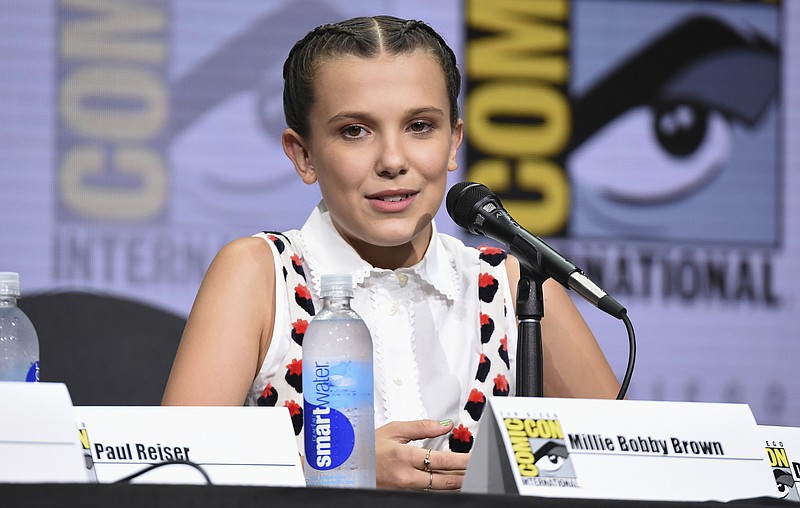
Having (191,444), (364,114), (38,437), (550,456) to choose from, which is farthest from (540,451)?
(364,114)

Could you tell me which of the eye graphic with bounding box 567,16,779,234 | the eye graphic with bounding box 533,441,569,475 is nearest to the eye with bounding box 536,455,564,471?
the eye graphic with bounding box 533,441,569,475

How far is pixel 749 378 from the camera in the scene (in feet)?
10.2

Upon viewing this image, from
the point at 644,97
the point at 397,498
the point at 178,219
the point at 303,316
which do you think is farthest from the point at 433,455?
the point at 644,97

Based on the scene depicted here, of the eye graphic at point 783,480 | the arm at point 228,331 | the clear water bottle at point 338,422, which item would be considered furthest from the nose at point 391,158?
the eye graphic at point 783,480

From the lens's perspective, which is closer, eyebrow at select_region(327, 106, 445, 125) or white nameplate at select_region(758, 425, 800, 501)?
white nameplate at select_region(758, 425, 800, 501)

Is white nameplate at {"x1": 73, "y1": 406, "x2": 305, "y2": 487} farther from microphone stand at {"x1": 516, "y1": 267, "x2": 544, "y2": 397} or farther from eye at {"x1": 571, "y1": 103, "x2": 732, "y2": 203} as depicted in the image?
eye at {"x1": 571, "y1": 103, "x2": 732, "y2": 203}

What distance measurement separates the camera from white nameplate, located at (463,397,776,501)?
1025 millimetres

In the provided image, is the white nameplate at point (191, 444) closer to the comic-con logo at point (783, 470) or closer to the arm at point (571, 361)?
the comic-con logo at point (783, 470)

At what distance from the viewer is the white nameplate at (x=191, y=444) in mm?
1043

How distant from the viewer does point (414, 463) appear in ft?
4.25

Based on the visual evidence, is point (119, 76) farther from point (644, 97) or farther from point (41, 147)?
point (644, 97)

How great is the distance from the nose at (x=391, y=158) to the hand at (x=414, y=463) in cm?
46

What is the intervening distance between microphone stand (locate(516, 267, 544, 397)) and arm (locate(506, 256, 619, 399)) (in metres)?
0.52

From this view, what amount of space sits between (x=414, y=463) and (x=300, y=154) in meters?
0.68
